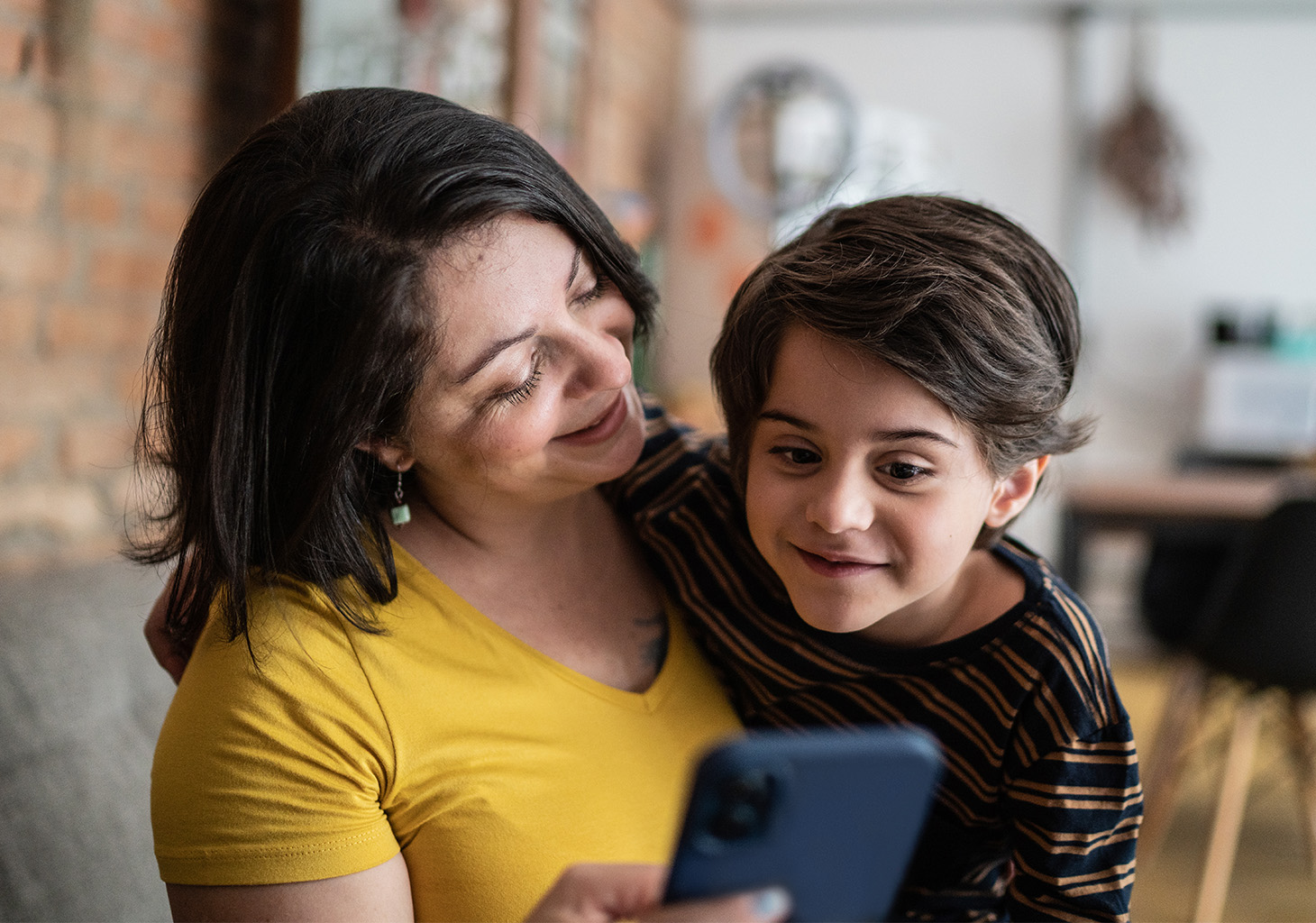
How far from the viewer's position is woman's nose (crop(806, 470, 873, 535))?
936mm

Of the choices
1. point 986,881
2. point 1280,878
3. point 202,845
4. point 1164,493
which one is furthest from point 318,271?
point 1164,493

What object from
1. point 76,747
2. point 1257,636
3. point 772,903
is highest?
point 772,903

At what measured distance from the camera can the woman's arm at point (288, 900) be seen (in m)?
0.84

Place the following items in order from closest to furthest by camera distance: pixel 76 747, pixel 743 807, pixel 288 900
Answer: pixel 743 807 < pixel 288 900 < pixel 76 747

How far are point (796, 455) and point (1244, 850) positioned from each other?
2492 mm

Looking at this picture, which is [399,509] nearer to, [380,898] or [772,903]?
[380,898]

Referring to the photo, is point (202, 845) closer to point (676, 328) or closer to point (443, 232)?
point (443, 232)

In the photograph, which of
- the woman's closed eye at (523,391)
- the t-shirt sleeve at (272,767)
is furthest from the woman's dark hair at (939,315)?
the t-shirt sleeve at (272,767)

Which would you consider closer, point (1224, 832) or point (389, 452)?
point (389, 452)

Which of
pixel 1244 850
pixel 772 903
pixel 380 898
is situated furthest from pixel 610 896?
pixel 1244 850

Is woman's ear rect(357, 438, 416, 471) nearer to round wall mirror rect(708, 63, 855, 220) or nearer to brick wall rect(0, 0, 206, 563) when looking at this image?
brick wall rect(0, 0, 206, 563)

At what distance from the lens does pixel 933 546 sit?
97cm

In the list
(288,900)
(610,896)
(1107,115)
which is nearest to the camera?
(610,896)

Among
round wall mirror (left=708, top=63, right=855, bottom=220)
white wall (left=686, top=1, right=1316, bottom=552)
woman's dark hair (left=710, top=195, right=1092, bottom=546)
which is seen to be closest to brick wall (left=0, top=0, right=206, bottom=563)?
woman's dark hair (left=710, top=195, right=1092, bottom=546)
